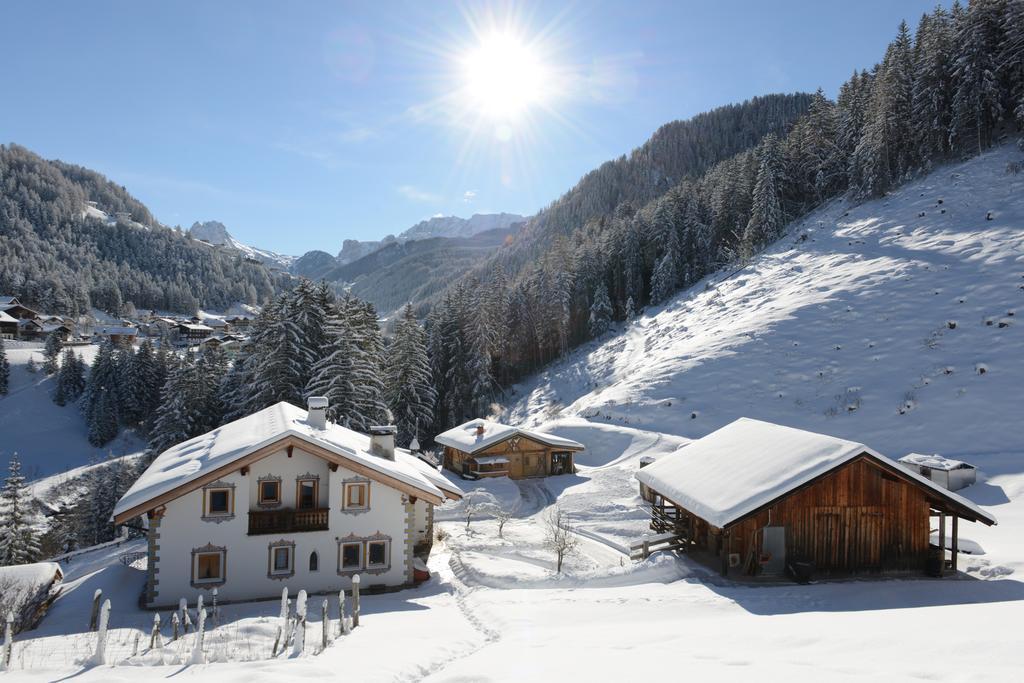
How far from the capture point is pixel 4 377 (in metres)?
84.5

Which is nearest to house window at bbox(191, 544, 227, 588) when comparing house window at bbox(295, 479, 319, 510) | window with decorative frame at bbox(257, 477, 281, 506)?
window with decorative frame at bbox(257, 477, 281, 506)

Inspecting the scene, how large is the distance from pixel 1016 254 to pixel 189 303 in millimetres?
188906

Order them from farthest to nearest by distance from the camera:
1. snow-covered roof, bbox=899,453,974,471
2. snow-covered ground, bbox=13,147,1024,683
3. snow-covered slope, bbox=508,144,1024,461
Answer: snow-covered slope, bbox=508,144,1024,461 < snow-covered roof, bbox=899,453,974,471 < snow-covered ground, bbox=13,147,1024,683

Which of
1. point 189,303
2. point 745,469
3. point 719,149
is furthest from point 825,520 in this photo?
point 189,303

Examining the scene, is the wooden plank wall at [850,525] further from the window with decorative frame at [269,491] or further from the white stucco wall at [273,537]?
the window with decorative frame at [269,491]

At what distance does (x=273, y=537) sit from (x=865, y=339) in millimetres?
40486

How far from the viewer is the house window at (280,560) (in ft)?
63.3

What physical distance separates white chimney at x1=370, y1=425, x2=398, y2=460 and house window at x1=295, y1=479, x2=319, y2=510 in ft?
10.7

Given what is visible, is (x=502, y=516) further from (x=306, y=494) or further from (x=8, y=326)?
(x=8, y=326)

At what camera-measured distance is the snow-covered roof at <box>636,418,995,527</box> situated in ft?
58.3

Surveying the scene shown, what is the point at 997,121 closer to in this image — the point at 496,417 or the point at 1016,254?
the point at 1016,254

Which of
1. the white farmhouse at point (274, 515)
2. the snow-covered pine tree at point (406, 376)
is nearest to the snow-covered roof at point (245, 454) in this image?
the white farmhouse at point (274, 515)

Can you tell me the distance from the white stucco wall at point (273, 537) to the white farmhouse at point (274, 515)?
0.03 metres

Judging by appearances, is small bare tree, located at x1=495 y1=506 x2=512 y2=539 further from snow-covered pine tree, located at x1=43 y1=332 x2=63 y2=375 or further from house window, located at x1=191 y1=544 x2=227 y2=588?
snow-covered pine tree, located at x1=43 y1=332 x2=63 y2=375
